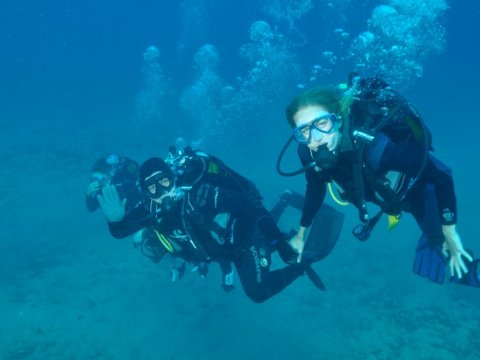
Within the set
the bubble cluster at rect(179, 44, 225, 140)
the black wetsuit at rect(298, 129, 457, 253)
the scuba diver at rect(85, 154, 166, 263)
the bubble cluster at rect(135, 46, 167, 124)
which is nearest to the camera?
the black wetsuit at rect(298, 129, 457, 253)

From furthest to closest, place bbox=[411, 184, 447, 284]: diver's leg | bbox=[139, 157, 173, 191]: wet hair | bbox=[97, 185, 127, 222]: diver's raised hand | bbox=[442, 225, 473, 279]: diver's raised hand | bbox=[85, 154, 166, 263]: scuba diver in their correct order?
1. bbox=[85, 154, 166, 263]: scuba diver
2. bbox=[97, 185, 127, 222]: diver's raised hand
3. bbox=[139, 157, 173, 191]: wet hair
4. bbox=[411, 184, 447, 284]: diver's leg
5. bbox=[442, 225, 473, 279]: diver's raised hand

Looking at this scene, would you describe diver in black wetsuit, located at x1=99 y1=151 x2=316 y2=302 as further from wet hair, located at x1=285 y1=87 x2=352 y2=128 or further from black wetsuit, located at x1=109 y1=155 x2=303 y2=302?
wet hair, located at x1=285 y1=87 x2=352 y2=128

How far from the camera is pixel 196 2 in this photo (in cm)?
5541

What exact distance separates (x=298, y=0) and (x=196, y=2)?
30466mm

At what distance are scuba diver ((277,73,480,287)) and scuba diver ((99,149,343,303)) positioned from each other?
148 cm

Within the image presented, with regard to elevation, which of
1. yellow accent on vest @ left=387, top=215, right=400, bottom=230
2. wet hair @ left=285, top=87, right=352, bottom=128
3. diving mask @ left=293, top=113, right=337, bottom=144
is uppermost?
A: wet hair @ left=285, top=87, right=352, bottom=128

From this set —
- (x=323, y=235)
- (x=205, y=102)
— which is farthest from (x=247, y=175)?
(x=323, y=235)

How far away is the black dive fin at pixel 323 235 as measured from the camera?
5590 millimetres

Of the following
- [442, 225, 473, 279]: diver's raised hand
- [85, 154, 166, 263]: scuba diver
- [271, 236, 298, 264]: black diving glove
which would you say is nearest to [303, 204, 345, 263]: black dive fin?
[271, 236, 298, 264]: black diving glove

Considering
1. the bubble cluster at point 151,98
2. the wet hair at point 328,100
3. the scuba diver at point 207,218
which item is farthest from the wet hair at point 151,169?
the bubble cluster at point 151,98

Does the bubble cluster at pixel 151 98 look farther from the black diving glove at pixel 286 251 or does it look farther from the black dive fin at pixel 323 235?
the black diving glove at pixel 286 251

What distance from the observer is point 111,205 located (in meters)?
5.00

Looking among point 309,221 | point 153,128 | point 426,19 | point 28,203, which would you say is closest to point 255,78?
point 153,128

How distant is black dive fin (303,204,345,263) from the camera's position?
5.59 metres
